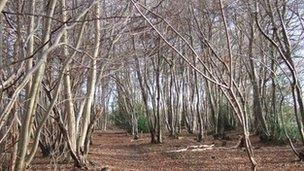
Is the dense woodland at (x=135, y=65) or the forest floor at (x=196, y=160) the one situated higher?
the dense woodland at (x=135, y=65)

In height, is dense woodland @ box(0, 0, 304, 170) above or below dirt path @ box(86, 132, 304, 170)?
above

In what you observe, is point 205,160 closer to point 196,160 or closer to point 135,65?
point 196,160

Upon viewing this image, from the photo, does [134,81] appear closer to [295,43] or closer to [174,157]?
[295,43]

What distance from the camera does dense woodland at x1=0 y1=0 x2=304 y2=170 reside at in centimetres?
508

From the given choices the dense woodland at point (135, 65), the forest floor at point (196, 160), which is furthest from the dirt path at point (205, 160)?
the dense woodland at point (135, 65)

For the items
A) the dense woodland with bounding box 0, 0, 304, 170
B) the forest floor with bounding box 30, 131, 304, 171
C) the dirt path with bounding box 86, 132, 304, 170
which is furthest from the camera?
the dirt path with bounding box 86, 132, 304, 170

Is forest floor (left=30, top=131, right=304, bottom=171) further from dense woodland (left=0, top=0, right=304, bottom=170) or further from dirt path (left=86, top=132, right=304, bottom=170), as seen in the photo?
dense woodland (left=0, top=0, right=304, bottom=170)

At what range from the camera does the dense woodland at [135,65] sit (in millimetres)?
5078

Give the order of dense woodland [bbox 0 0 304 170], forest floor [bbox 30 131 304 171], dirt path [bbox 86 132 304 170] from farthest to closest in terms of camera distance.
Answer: dirt path [bbox 86 132 304 170] → forest floor [bbox 30 131 304 171] → dense woodland [bbox 0 0 304 170]

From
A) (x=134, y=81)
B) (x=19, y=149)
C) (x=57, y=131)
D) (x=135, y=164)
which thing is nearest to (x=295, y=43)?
(x=135, y=164)

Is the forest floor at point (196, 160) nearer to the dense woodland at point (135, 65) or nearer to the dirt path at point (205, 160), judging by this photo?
the dirt path at point (205, 160)

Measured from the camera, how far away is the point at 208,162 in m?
12.8

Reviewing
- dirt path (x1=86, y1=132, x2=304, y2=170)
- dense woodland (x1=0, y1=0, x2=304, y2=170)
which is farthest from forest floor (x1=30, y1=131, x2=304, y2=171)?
dense woodland (x1=0, y1=0, x2=304, y2=170)

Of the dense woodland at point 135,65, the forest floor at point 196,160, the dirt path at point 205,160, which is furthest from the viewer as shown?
the dirt path at point 205,160
